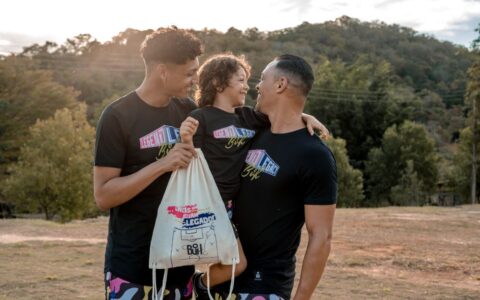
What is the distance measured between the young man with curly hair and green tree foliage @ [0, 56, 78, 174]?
107 feet

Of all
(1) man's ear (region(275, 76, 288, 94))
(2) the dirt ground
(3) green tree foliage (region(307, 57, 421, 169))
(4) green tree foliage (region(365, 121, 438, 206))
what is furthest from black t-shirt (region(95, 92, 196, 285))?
(3) green tree foliage (region(307, 57, 421, 169))

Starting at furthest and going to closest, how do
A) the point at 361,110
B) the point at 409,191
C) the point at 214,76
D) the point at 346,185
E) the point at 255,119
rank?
the point at 361,110, the point at 346,185, the point at 409,191, the point at 214,76, the point at 255,119

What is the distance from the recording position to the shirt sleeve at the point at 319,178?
2.65m

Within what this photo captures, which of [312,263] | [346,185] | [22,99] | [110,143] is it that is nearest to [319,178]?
[312,263]

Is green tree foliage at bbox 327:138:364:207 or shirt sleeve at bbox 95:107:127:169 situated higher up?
shirt sleeve at bbox 95:107:127:169

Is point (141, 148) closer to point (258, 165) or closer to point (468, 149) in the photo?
point (258, 165)

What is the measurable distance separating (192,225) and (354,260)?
9.52 m

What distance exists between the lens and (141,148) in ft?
9.11

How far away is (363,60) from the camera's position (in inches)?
2643

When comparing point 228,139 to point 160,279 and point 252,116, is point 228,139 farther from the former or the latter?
point 160,279

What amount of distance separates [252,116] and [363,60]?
66.0 metres

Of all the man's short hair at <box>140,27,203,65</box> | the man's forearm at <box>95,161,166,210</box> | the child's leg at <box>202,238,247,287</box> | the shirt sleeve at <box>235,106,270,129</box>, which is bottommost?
the child's leg at <box>202,238,247,287</box>

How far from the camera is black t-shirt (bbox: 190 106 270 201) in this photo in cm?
276

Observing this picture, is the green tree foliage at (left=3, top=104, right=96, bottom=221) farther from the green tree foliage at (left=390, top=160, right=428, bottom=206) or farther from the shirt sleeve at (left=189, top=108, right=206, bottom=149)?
the shirt sleeve at (left=189, top=108, right=206, bottom=149)
